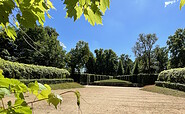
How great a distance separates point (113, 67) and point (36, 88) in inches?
1655

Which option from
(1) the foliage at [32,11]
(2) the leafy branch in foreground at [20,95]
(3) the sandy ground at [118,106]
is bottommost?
(3) the sandy ground at [118,106]

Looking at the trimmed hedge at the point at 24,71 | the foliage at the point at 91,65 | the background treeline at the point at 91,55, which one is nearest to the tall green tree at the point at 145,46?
the background treeline at the point at 91,55

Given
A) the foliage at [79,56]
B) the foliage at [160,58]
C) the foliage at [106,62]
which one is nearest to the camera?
the foliage at [79,56]

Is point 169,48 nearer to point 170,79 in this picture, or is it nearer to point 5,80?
point 170,79

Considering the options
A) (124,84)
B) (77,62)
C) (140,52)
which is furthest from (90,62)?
(124,84)

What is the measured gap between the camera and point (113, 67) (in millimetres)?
42094

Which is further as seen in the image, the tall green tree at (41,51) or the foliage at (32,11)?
the tall green tree at (41,51)

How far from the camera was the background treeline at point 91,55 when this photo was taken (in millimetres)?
25656

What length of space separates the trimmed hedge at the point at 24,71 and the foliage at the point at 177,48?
22.8 meters

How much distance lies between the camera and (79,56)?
3756 cm

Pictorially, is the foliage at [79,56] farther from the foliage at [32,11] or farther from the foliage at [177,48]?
the foliage at [32,11]

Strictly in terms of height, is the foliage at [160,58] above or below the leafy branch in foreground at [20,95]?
above

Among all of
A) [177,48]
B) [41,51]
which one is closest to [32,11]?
[41,51]

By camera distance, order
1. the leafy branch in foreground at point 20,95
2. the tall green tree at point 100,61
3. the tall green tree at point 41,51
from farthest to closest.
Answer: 1. the tall green tree at point 100,61
2. the tall green tree at point 41,51
3. the leafy branch in foreground at point 20,95
